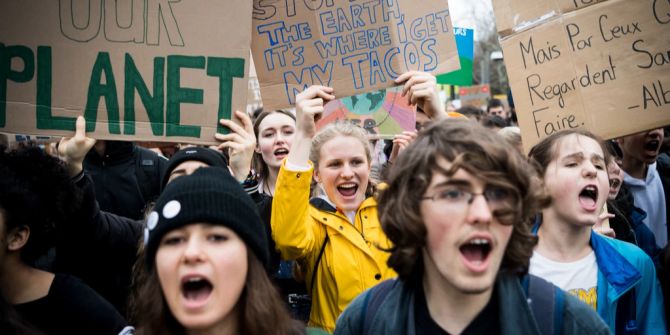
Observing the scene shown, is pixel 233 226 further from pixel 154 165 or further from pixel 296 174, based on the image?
pixel 154 165

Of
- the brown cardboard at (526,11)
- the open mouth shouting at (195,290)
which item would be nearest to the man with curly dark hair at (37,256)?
the open mouth shouting at (195,290)

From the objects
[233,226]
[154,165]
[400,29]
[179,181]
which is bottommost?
[233,226]

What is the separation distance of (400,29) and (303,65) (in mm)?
634

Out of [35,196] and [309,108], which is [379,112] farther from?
[35,196]

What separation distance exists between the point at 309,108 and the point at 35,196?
1.25 m

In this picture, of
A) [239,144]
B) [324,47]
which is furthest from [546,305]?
[324,47]

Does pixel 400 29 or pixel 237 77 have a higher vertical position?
pixel 400 29

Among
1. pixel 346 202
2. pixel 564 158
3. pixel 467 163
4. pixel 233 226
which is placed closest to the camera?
pixel 467 163

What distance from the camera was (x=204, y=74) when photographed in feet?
10.6

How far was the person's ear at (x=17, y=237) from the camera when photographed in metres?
2.49

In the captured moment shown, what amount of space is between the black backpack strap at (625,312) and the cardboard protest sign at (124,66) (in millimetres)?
1974

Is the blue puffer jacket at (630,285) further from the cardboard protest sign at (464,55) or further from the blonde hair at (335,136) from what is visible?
the cardboard protest sign at (464,55)

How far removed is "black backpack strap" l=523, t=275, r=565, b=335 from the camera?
1.92m

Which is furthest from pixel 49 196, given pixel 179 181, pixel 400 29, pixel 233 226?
pixel 400 29
